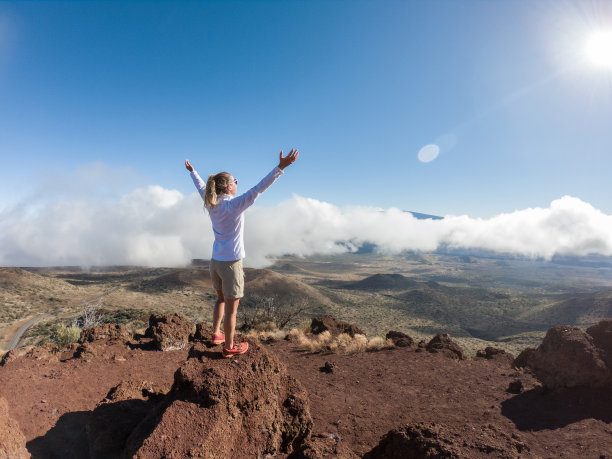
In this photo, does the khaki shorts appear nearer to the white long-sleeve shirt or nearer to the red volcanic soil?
the white long-sleeve shirt

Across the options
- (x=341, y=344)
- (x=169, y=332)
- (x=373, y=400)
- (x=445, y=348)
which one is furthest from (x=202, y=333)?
(x=445, y=348)

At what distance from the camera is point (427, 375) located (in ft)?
26.5

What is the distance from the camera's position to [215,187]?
11.2 ft

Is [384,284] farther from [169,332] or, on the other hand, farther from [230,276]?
[230,276]

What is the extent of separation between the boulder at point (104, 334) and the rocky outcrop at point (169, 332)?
0.70 m

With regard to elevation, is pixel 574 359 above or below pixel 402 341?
above

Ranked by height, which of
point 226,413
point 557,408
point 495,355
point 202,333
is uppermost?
point 226,413

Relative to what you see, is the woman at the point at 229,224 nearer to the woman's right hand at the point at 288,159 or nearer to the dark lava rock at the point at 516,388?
the woman's right hand at the point at 288,159

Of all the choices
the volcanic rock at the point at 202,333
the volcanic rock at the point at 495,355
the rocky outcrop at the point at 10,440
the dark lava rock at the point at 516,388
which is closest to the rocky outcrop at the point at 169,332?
the volcanic rock at the point at 202,333

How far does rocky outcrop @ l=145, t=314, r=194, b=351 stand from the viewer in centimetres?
824

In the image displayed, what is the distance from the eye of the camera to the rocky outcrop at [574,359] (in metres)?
6.21

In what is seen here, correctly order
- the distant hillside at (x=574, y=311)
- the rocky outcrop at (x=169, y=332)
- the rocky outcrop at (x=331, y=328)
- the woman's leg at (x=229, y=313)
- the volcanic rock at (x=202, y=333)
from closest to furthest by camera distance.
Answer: the woman's leg at (x=229, y=313) < the rocky outcrop at (x=169, y=332) < the volcanic rock at (x=202, y=333) < the rocky outcrop at (x=331, y=328) < the distant hillside at (x=574, y=311)

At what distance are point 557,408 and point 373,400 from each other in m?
3.69

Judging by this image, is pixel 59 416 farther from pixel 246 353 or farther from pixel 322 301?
pixel 322 301
